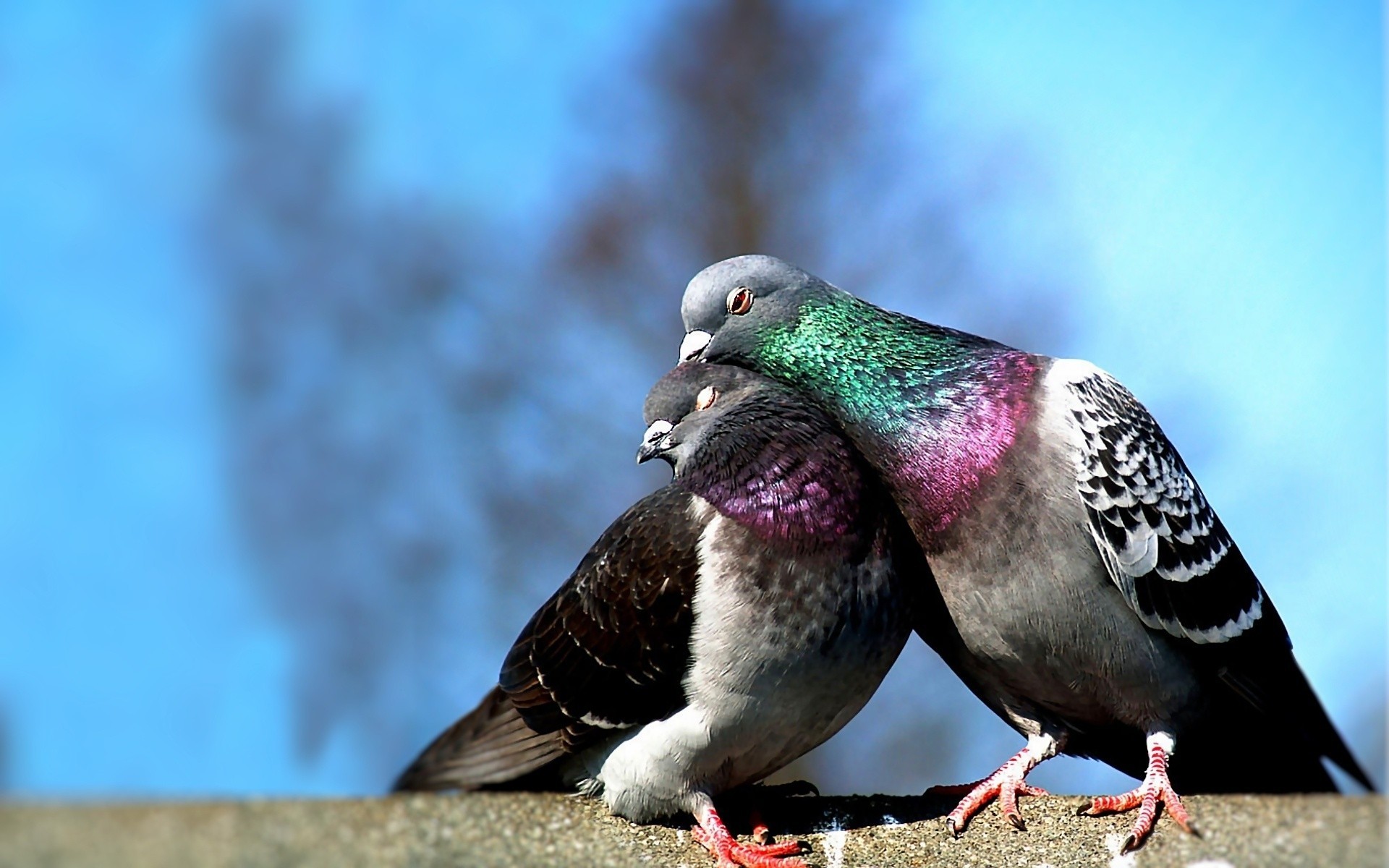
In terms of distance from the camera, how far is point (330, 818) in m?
3.20

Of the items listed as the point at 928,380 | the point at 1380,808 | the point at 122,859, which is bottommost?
the point at 1380,808

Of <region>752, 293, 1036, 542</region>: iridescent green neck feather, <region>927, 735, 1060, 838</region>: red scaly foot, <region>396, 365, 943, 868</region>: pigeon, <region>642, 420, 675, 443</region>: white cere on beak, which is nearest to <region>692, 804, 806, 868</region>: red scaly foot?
<region>396, 365, 943, 868</region>: pigeon

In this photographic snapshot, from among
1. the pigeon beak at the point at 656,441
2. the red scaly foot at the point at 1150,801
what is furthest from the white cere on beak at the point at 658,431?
the red scaly foot at the point at 1150,801

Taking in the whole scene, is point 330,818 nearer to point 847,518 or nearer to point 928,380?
point 847,518

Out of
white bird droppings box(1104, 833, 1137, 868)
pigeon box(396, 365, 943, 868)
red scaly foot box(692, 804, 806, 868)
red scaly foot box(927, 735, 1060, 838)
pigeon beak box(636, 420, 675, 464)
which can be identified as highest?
pigeon beak box(636, 420, 675, 464)

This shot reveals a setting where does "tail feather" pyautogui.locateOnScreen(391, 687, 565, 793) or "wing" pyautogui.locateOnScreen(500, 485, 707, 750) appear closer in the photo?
"wing" pyautogui.locateOnScreen(500, 485, 707, 750)

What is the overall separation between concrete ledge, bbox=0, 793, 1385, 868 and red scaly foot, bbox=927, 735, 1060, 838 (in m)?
0.03

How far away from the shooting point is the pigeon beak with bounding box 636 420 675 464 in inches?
147

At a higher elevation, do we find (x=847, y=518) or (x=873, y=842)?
(x=847, y=518)

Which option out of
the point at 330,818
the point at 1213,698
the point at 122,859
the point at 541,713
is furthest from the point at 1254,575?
the point at 122,859

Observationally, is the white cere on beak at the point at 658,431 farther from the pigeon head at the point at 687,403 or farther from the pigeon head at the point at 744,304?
the pigeon head at the point at 744,304

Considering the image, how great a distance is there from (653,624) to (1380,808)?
2.04 meters

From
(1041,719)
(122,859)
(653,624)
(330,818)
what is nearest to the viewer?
(122,859)

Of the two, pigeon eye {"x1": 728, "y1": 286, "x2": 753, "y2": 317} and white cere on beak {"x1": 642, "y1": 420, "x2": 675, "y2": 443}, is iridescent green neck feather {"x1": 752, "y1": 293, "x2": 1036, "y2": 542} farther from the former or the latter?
white cere on beak {"x1": 642, "y1": 420, "x2": 675, "y2": 443}
